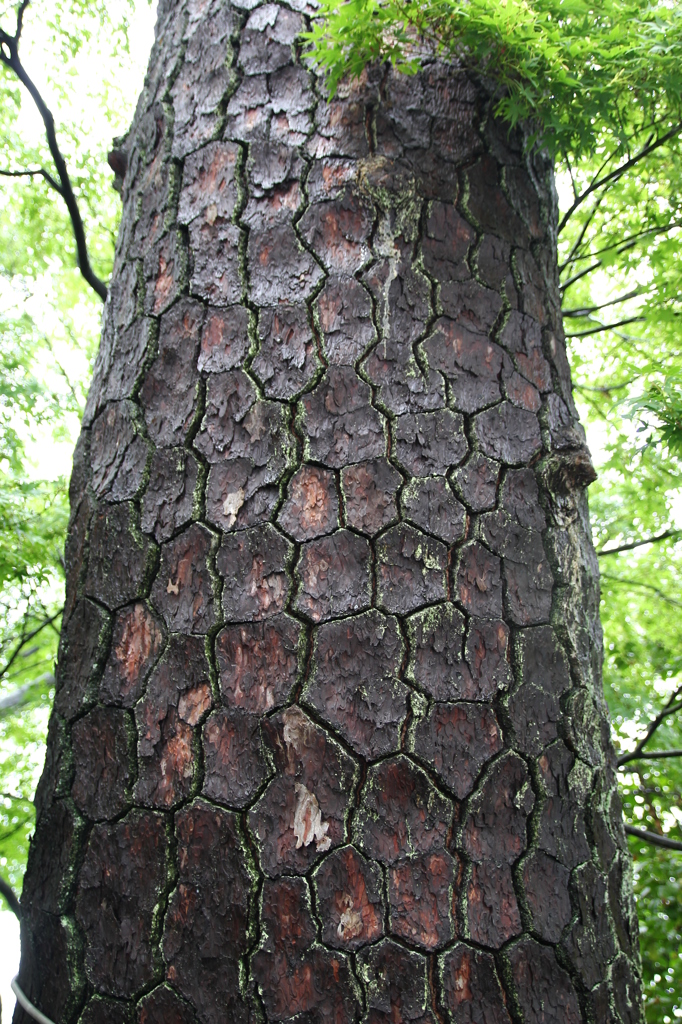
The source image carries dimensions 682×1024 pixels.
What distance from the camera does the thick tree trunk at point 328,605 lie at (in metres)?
1.06

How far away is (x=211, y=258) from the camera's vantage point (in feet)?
4.64

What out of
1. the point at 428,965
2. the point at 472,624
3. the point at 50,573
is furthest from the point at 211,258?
the point at 50,573

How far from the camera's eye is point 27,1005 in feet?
3.86

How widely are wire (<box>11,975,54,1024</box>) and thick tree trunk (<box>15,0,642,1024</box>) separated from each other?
0.08 ft

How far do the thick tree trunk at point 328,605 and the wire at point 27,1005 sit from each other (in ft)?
0.08

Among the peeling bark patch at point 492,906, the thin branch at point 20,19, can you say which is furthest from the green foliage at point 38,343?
the peeling bark patch at point 492,906

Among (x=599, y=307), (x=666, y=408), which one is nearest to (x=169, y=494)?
(x=666, y=408)

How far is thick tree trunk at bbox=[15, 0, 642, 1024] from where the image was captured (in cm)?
106

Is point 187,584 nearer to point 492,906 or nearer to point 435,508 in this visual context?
point 435,508

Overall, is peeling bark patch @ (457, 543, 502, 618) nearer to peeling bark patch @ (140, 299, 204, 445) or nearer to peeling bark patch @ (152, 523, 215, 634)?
peeling bark patch @ (152, 523, 215, 634)

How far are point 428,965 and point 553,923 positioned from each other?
0.73 feet

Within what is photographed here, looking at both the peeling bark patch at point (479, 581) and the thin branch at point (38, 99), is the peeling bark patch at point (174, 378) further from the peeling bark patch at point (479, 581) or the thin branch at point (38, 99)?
the thin branch at point (38, 99)

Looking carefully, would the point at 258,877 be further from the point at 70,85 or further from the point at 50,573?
the point at 70,85

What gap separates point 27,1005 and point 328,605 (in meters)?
0.86
